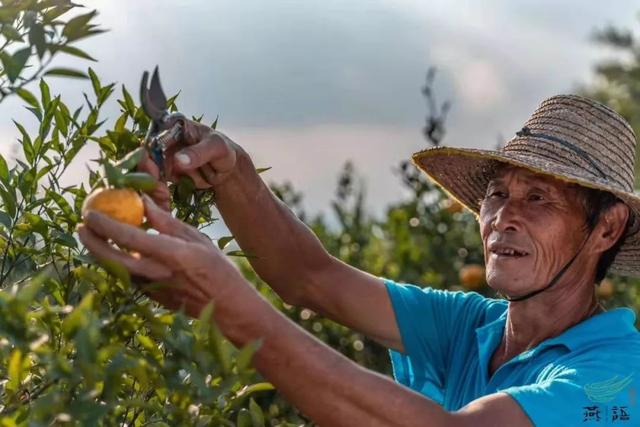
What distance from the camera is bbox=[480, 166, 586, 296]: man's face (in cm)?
255

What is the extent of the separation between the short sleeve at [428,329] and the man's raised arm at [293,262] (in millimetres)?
35

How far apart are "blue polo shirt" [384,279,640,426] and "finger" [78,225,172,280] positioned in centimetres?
85

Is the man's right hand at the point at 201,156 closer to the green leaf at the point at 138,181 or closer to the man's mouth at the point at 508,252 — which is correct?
the green leaf at the point at 138,181

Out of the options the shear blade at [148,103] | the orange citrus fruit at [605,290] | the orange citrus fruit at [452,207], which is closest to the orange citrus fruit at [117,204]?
the shear blade at [148,103]

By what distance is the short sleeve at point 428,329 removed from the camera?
2846mm

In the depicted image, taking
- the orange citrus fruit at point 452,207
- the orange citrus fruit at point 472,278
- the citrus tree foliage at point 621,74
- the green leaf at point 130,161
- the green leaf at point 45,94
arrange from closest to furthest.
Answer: the green leaf at point 130,161 → the green leaf at point 45,94 → the orange citrus fruit at point 452,207 → the orange citrus fruit at point 472,278 → the citrus tree foliage at point 621,74

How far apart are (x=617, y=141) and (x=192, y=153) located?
1114mm

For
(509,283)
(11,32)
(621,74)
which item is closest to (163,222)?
(11,32)

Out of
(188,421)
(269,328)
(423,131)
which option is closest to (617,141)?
(269,328)

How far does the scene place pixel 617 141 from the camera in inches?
108

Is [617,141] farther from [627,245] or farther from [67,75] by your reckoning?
[67,75]

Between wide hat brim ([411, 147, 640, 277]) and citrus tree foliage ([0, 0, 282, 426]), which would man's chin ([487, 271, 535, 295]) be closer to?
wide hat brim ([411, 147, 640, 277])

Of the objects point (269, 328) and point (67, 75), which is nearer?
point (67, 75)

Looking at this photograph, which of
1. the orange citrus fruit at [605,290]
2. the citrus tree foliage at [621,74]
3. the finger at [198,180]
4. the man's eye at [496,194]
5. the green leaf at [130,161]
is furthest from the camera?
the citrus tree foliage at [621,74]
